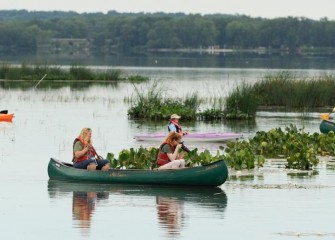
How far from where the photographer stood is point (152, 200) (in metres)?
21.5

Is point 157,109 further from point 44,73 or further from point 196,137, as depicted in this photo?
point 44,73

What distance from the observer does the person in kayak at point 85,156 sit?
75.0 feet

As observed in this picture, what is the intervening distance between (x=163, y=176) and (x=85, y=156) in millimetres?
1712

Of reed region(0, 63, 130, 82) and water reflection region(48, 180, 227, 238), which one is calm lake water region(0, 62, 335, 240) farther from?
reed region(0, 63, 130, 82)

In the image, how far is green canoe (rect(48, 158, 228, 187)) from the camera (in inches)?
883

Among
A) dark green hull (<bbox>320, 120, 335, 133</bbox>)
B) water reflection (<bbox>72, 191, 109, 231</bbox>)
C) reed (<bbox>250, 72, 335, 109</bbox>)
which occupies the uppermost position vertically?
reed (<bbox>250, 72, 335, 109</bbox>)

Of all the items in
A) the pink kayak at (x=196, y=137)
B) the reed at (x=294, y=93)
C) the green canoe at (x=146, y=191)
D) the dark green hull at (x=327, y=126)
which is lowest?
the green canoe at (x=146, y=191)

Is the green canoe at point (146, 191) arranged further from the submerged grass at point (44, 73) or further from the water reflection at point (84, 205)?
the submerged grass at point (44, 73)

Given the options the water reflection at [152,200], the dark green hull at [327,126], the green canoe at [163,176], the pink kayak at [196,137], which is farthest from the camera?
the dark green hull at [327,126]

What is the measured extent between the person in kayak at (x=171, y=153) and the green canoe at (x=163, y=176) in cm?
35

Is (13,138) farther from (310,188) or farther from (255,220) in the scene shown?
(255,220)

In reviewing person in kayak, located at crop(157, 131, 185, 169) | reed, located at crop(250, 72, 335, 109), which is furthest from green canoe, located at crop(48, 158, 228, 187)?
reed, located at crop(250, 72, 335, 109)

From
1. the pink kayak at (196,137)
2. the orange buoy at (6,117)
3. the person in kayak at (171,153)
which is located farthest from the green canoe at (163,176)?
the orange buoy at (6,117)

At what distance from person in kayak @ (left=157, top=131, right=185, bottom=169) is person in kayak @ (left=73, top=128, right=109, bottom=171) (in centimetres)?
115
